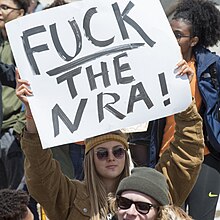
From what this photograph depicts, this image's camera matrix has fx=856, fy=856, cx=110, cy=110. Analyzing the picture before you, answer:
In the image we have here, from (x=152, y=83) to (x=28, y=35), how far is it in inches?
25.7

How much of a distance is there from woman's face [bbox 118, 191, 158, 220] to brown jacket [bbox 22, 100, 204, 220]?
46 centimetres

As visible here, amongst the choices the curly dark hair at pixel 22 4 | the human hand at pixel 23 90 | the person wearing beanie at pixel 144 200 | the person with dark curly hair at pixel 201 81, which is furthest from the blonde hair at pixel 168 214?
the curly dark hair at pixel 22 4

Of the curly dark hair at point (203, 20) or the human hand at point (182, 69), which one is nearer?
the human hand at point (182, 69)

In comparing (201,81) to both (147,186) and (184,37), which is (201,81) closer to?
(184,37)

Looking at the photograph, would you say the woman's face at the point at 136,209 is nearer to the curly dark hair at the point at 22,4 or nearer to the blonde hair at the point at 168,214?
the blonde hair at the point at 168,214

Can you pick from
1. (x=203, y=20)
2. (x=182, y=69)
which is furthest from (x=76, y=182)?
(x=203, y=20)

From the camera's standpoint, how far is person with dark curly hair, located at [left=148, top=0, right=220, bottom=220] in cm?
534

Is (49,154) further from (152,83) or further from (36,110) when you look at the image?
(152,83)

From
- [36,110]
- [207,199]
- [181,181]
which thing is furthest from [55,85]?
[207,199]

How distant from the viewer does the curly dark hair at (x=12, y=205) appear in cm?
404

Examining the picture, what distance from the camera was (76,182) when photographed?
4.37m

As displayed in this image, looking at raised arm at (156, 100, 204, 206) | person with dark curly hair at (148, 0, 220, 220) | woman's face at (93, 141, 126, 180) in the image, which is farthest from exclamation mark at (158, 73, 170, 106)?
person with dark curly hair at (148, 0, 220, 220)

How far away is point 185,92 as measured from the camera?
422cm

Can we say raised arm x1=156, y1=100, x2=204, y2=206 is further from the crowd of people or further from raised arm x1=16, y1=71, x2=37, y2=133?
raised arm x1=16, y1=71, x2=37, y2=133
